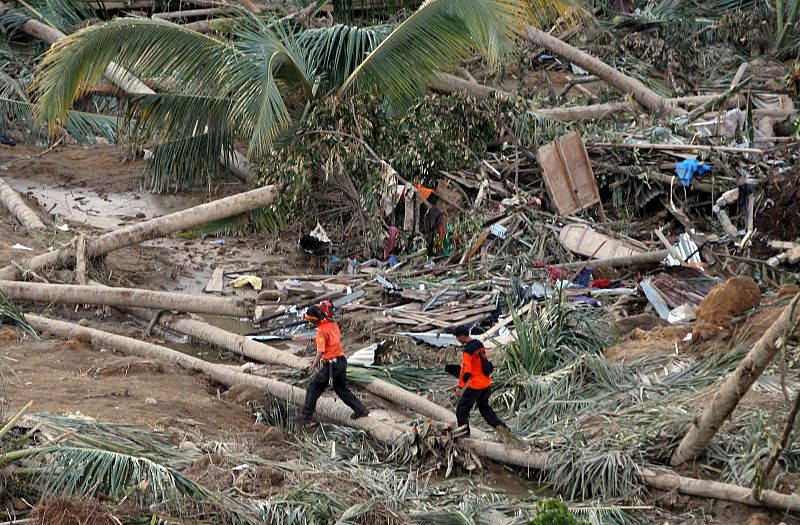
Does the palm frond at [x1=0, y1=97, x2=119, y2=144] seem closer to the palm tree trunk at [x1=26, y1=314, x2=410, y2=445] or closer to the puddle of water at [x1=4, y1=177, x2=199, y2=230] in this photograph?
the puddle of water at [x1=4, y1=177, x2=199, y2=230]

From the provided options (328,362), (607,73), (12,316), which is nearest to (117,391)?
(328,362)

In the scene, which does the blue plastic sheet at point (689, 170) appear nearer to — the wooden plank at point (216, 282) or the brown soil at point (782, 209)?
the brown soil at point (782, 209)

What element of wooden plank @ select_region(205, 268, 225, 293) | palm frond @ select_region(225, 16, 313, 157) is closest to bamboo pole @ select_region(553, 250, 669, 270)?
palm frond @ select_region(225, 16, 313, 157)

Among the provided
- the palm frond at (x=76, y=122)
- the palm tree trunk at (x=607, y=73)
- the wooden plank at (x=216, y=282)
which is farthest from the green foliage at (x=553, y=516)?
the palm frond at (x=76, y=122)

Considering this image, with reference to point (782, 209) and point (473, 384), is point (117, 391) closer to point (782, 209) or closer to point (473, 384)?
point (473, 384)

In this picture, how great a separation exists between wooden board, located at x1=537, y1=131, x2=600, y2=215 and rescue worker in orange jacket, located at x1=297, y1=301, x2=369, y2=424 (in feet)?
19.2

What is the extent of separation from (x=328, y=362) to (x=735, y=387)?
3336mm

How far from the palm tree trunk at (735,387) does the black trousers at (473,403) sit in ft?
4.67

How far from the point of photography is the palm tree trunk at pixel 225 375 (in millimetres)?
9070

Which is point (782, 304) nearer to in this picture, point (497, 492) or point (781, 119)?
point (497, 492)

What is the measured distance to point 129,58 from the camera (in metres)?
13.6

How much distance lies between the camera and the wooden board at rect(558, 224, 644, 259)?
43.2ft

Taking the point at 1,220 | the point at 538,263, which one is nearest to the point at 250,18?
the point at 1,220

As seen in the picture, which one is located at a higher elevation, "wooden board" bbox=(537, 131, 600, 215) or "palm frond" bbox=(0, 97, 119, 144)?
"wooden board" bbox=(537, 131, 600, 215)
